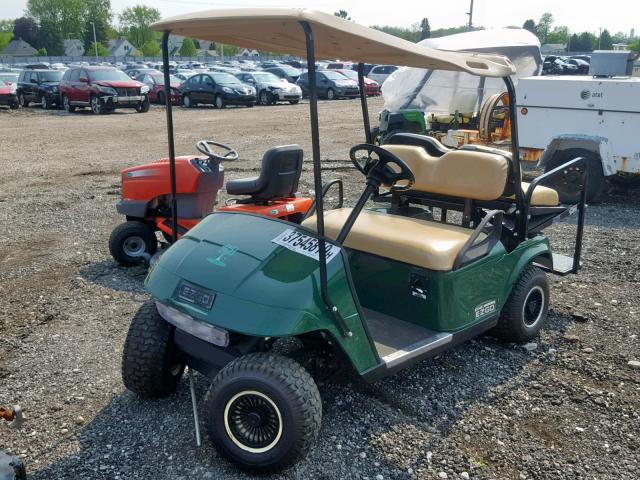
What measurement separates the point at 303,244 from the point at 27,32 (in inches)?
4543

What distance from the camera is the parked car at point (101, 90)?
20875mm

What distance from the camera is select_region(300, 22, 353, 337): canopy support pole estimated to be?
8.86 ft

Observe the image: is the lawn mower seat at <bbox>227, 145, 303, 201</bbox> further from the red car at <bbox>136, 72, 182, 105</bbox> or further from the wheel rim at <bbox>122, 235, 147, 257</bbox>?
the red car at <bbox>136, 72, 182, 105</bbox>

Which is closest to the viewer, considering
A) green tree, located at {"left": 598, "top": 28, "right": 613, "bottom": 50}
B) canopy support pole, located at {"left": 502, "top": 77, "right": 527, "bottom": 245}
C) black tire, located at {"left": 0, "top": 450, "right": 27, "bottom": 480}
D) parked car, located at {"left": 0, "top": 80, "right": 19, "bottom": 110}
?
black tire, located at {"left": 0, "top": 450, "right": 27, "bottom": 480}

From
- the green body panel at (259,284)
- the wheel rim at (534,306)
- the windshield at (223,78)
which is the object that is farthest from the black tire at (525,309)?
the windshield at (223,78)

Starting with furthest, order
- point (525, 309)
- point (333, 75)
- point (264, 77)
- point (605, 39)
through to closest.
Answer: point (605, 39)
point (333, 75)
point (264, 77)
point (525, 309)

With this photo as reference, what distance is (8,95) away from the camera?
22547 millimetres

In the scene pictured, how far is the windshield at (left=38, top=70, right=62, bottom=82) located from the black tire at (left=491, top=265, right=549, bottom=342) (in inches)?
899

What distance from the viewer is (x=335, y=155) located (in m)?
12.1

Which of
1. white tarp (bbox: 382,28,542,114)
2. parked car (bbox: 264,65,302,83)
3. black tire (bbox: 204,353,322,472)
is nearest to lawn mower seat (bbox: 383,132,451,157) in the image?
black tire (bbox: 204,353,322,472)

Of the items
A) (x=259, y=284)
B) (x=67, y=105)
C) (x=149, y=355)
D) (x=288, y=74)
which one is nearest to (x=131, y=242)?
(x=149, y=355)

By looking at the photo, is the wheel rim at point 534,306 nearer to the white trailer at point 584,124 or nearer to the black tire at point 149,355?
the black tire at point 149,355

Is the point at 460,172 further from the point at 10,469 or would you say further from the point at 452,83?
the point at 452,83

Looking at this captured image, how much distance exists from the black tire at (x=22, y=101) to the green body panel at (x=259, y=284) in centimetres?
2324
